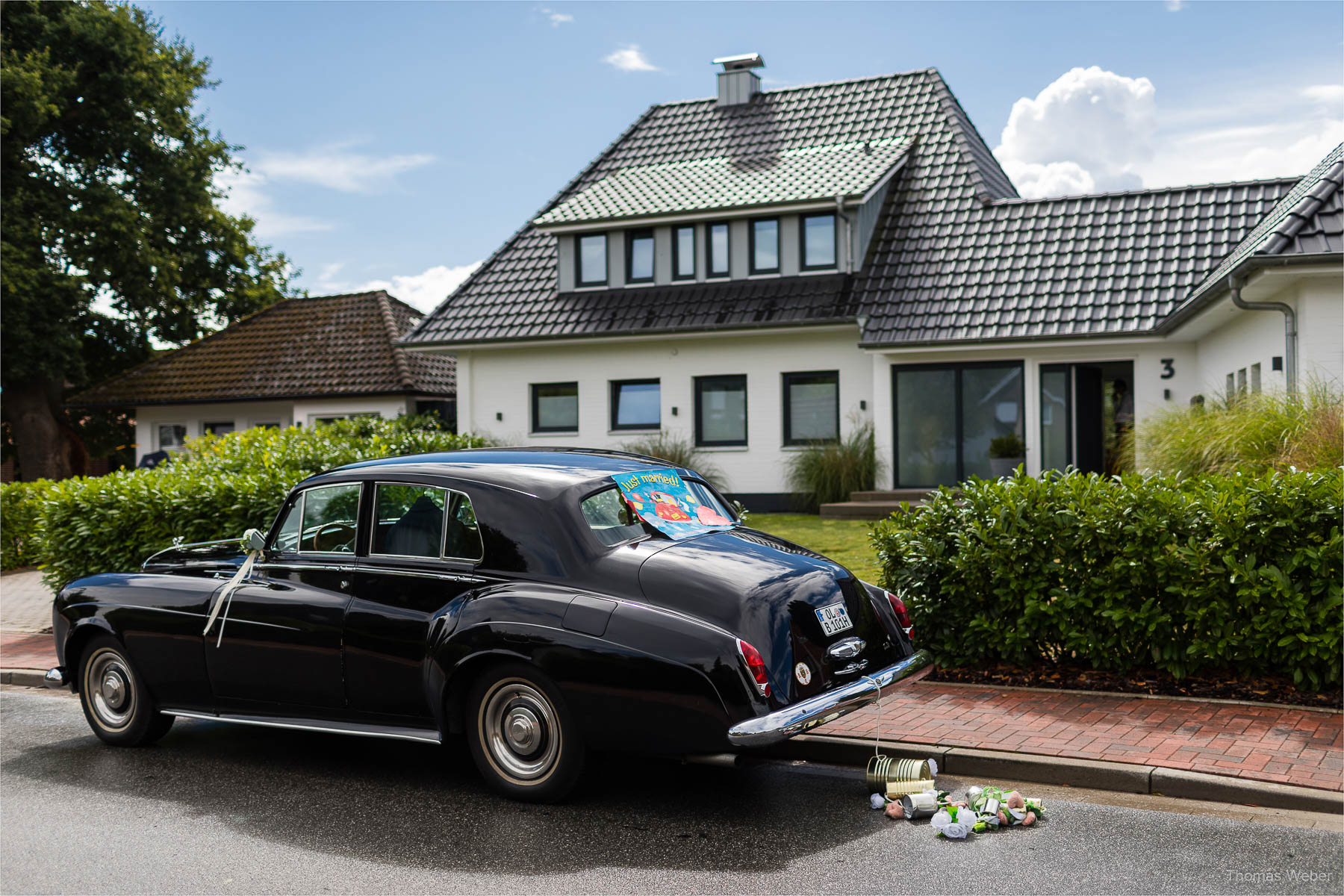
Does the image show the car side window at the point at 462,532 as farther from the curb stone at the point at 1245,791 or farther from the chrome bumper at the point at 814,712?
the curb stone at the point at 1245,791

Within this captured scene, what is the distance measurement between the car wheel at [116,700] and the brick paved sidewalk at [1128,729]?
3.99m

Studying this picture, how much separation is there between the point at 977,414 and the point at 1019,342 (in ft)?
5.60

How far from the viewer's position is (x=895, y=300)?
19859mm

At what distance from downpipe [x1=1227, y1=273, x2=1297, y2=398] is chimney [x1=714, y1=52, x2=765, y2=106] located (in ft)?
49.1

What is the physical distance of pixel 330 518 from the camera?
6465 millimetres

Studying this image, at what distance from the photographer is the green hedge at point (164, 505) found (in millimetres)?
11086

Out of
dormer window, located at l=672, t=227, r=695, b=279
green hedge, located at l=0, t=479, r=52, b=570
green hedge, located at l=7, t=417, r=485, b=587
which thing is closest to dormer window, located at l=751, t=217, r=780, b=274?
dormer window, located at l=672, t=227, r=695, b=279

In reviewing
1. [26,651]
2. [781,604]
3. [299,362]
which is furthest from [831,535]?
[299,362]

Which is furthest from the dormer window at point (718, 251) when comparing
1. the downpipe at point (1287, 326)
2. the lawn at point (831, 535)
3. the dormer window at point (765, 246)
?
the downpipe at point (1287, 326)

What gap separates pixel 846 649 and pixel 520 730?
162cm

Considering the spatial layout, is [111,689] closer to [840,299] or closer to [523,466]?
[523,466]

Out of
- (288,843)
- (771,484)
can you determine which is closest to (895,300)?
(771,484)

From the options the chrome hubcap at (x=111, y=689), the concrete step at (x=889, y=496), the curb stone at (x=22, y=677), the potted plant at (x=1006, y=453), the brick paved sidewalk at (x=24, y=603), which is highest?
the potted plant at (x=1006, y=453)

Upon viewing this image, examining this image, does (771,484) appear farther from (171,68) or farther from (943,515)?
(171,68)
